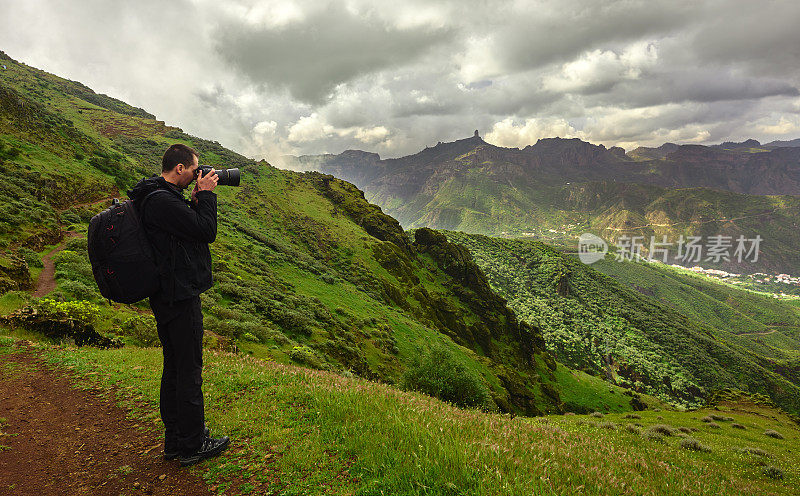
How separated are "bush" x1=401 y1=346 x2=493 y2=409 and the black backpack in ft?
68.2

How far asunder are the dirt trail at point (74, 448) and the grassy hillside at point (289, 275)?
6.53 meters

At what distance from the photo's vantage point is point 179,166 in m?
4.80

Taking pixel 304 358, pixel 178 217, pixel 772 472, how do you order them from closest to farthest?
pixel 178 217
pixel 772 472
pixel 304 358

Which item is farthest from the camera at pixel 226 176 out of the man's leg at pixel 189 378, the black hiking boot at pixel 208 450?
the black hiking boot at pixel 208 450

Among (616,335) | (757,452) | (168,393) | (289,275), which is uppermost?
(168,393)

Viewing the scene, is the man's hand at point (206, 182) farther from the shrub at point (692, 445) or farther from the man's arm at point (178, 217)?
the shrub at point (692, 445)

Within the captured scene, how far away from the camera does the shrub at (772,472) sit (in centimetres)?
1034

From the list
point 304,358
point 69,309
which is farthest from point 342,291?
point 69,309

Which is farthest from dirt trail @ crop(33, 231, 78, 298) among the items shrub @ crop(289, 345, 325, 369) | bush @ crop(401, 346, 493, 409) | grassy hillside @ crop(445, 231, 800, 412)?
grassy hillside @ crop(445, 231, 800, 412)

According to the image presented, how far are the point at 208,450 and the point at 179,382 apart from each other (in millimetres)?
1114

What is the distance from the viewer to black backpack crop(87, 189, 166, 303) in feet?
13.3

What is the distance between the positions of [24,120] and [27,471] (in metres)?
55.8

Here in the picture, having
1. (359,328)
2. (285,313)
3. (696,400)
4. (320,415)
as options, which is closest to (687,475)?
(320,415)

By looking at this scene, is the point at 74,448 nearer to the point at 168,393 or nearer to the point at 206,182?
the point at 168,393
